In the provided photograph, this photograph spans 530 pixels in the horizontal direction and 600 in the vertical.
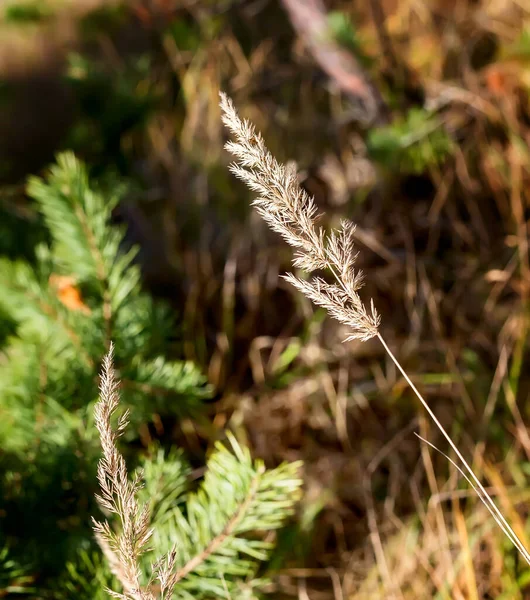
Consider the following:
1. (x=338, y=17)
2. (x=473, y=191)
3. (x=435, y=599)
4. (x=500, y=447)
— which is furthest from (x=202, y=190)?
(x=435, y=599)

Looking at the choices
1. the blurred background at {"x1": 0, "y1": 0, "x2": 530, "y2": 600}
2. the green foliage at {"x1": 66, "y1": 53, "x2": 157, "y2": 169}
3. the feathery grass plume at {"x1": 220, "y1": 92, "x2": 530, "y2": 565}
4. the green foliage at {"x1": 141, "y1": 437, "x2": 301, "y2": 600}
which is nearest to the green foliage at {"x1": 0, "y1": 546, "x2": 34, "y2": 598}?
the blurred background at {"x1": 0, "y1": 0, "x2": 530, "y2": 600}

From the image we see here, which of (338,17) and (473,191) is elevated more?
(338,17)

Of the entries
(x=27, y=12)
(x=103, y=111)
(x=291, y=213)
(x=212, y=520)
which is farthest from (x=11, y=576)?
(x=27, y=12)

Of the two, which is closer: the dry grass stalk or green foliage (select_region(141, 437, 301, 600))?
the dry grass stalk

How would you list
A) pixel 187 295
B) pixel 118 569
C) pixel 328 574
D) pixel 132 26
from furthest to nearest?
pixel 132 26 < pixel 187 295 < pixel 328 574 < pixel 118 569

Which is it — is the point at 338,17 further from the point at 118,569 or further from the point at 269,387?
the point at 118,569

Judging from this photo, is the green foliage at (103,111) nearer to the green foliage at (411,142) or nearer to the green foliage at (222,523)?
the green foliage at (411,142)

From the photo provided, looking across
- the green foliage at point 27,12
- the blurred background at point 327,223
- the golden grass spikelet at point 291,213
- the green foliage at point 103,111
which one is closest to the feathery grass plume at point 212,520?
the blurred background at point 327,223

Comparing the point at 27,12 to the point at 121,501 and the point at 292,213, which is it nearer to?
the point at 292,213

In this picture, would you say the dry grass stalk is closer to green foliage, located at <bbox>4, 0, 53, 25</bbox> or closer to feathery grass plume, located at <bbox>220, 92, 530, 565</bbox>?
feathery grass plume, located at <bbox>220, 92, 530, 565</bbox>
